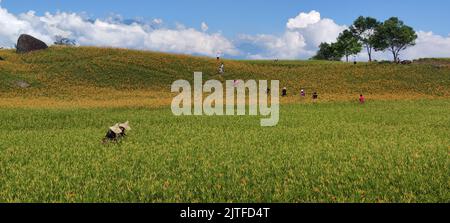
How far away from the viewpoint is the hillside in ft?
179

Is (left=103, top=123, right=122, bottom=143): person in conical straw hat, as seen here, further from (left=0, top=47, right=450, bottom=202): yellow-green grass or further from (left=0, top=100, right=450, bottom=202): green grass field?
(left=0, top=47, right=450, bottom=202): yellow-green grass

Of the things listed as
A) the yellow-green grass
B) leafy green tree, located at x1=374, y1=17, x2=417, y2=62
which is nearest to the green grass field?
the yellow-green grass

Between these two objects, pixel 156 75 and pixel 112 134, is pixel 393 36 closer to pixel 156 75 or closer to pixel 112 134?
pixel 156 75

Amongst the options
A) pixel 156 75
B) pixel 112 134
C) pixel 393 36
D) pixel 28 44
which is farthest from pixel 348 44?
pixel 112 134

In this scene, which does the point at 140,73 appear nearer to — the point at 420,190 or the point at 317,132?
the point at 317,132

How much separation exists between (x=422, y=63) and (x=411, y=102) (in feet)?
125

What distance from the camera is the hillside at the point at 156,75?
5450 centimetres

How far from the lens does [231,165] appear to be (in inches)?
528

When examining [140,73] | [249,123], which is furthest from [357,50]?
[249,123]

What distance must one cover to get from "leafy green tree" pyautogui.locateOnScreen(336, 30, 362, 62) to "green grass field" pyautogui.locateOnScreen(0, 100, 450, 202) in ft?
378

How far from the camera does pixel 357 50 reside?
134250mm

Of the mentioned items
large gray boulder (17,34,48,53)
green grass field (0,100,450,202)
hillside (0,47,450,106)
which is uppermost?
large gray boulder (17,34,48,53)

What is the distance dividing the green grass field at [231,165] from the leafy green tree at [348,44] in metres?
115

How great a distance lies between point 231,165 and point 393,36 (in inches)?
4829
